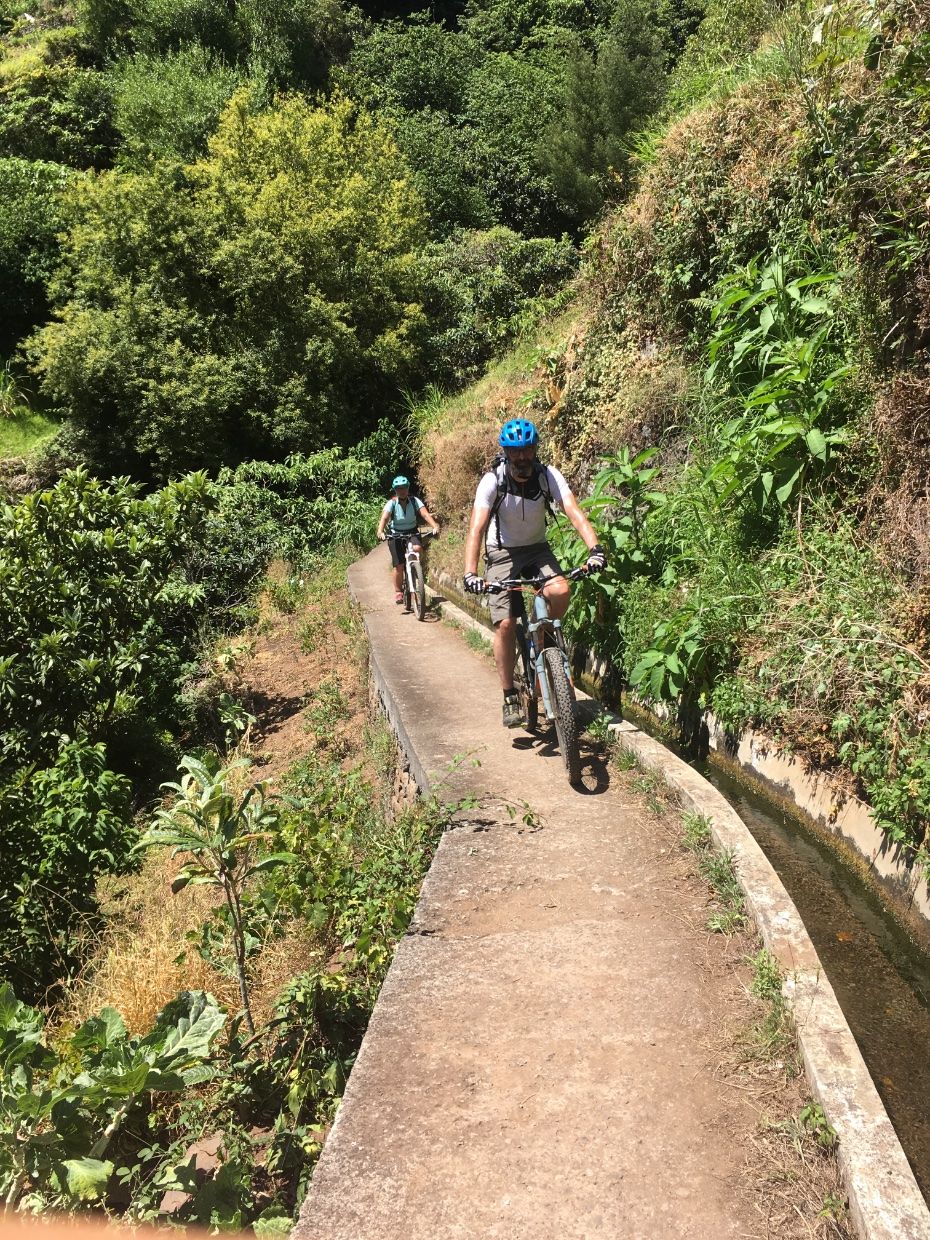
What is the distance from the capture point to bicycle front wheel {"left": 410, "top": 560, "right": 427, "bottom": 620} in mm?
10328

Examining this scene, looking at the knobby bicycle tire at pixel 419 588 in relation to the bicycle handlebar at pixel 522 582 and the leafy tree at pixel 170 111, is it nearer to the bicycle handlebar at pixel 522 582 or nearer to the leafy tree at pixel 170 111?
the bicycle handlebar at pixel 522 582

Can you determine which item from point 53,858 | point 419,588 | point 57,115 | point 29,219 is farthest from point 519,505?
point 57,115

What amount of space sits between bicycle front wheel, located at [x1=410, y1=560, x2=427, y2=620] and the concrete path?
19.2 ft

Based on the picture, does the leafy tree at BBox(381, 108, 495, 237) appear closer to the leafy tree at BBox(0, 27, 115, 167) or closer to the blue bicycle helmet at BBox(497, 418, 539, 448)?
the leafy tree at BBox(0, 27, 115, 167)

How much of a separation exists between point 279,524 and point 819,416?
496 inches

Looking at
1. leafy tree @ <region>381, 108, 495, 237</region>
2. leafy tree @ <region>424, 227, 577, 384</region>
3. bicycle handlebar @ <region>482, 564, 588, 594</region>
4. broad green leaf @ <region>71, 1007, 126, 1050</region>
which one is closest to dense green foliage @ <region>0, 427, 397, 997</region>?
broad green leaf @ <region>71, 1007, 126, 1050</region>

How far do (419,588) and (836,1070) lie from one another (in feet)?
26.5

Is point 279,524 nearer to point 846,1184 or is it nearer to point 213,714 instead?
point 213,714

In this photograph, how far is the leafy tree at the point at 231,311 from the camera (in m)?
17.9

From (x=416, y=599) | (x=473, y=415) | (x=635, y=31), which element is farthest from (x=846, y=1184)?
(x=635, y=31)

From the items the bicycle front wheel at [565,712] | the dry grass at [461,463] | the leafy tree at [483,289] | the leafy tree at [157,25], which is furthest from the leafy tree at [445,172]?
the bicycle front wheel at [565,712]

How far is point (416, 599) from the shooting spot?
413 inches

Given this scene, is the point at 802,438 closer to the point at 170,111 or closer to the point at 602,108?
the point at 602,108

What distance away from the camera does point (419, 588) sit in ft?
33.9
